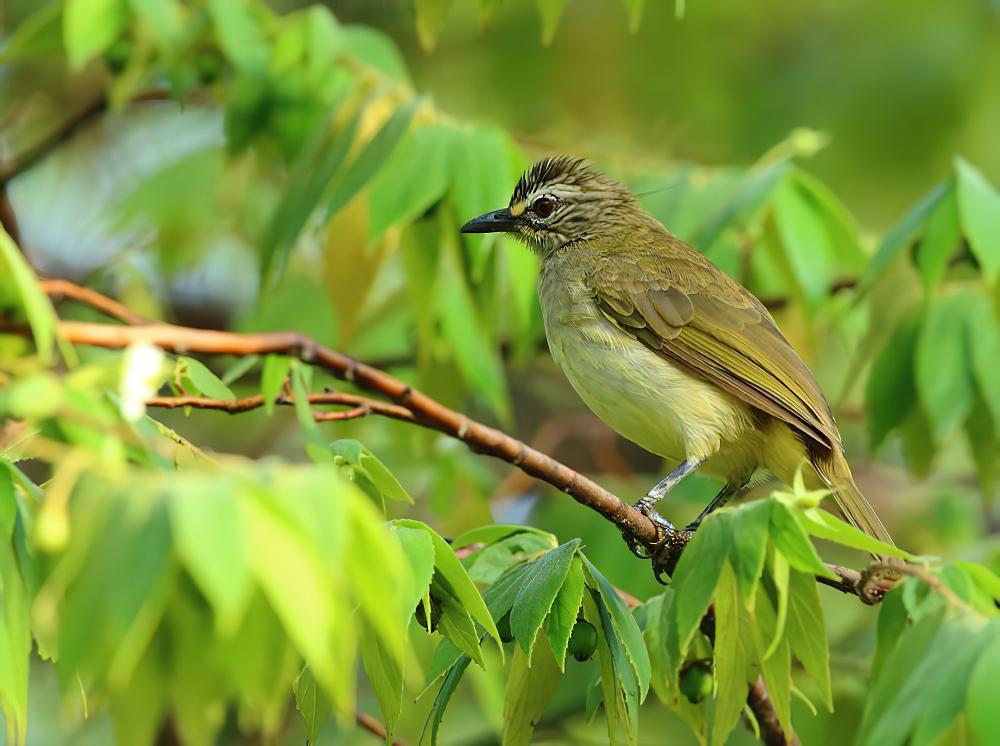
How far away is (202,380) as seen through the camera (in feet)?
10.7

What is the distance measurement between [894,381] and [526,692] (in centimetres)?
247

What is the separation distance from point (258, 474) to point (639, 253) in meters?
3.73

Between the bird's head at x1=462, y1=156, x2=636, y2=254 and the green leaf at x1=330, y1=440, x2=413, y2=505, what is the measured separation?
109 inches

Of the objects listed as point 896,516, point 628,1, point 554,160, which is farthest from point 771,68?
point 628,1

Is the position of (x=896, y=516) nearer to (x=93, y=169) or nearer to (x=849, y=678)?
(x=849, y=678)

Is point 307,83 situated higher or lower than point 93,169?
higher

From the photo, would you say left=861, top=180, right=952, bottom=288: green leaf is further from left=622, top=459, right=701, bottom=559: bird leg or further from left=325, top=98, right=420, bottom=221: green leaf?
left=325, top=98, right=420, bottom=221: green leaf

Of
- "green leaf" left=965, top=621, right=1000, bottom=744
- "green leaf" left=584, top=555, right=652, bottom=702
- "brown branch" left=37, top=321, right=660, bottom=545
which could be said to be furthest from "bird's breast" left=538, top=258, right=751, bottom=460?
"green leaf" left=965, top=621, right=1000, bottom=744

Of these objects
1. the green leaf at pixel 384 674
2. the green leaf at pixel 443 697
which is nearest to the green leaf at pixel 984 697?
the green leaf at pixel 384 674

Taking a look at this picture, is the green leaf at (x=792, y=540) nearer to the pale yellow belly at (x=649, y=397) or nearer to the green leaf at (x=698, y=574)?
the green leaf at (x=698, y=574)

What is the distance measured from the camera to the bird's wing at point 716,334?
4.81 m

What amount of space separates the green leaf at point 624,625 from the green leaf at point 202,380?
1019mm

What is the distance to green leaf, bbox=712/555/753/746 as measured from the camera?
283cm

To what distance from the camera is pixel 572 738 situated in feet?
17.6
